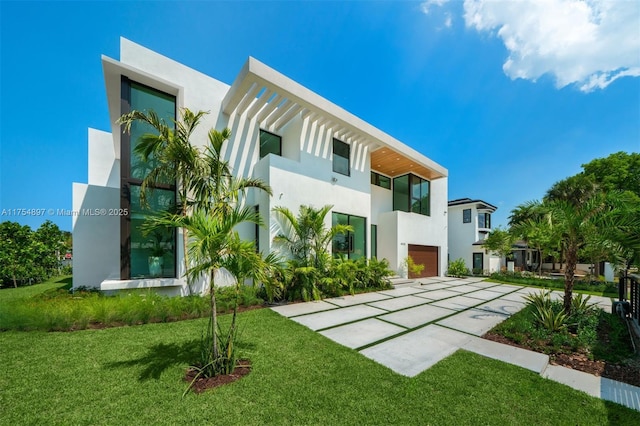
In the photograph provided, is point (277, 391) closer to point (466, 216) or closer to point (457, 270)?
point (457, 270)

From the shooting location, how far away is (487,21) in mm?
7938

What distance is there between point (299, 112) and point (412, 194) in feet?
28.5

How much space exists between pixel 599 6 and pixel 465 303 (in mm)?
8781

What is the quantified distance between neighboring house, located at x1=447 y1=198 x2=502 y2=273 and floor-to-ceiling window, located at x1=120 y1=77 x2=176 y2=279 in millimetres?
21064

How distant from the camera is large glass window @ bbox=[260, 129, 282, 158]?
9.20 metres

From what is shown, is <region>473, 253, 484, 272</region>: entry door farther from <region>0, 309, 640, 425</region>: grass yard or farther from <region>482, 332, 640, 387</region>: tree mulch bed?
<region>0, 309, 640, 425</region>: grass yard

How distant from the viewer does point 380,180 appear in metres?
14.0

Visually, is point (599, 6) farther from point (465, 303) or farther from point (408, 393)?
point (408, 393)

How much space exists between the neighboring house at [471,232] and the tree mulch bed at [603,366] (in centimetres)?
1719

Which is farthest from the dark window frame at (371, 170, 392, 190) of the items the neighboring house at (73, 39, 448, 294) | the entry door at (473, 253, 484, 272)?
the entry door at (473, 253, 484, 272)

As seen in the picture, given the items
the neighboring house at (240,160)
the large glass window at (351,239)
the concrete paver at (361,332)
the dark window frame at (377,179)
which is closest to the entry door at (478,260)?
the neighboring house at (240,160)

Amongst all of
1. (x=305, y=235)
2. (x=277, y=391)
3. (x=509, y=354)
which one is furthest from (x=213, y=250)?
(x=305, y=235)

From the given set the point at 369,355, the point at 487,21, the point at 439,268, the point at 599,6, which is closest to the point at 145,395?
the point at 369,355

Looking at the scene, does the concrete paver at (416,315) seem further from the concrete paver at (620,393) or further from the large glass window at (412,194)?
the large glass window at (412,194)
